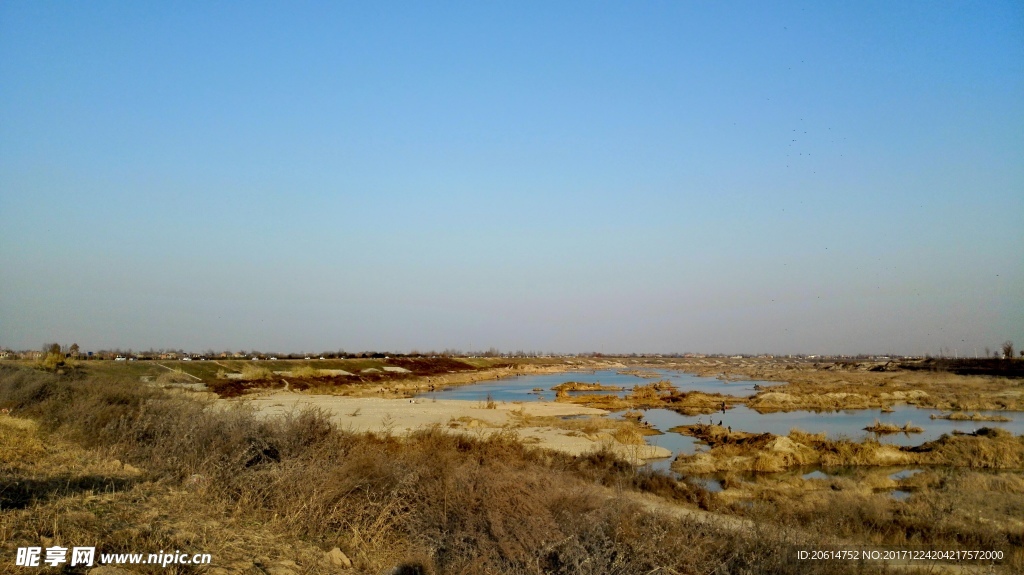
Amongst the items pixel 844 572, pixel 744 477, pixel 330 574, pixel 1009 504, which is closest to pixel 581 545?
pixel 330 574

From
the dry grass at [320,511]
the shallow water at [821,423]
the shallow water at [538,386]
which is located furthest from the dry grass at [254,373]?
the dry grass at [320,511]

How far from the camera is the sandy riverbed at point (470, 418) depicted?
23.9 metres

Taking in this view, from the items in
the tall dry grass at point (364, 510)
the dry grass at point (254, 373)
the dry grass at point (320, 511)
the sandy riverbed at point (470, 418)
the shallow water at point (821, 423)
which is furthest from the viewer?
the dry grass at point (254, 373)

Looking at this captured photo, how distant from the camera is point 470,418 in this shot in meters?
32.1

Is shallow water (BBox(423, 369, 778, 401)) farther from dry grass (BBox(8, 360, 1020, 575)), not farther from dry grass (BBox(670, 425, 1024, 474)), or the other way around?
dry grass (BBox(8, 360, 1020, 575))

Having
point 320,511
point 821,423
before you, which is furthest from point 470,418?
point 320,511

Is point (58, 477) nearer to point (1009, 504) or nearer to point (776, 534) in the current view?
point (776, 534)

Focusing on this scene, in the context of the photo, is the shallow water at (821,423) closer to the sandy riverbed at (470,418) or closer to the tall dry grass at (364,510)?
the sandy riverbed at (470,418)

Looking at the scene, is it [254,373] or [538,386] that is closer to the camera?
A: [254,373]

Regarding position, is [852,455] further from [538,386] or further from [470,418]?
[538,386]

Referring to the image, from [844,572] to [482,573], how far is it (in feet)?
15.0

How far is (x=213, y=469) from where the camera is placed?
9.36m

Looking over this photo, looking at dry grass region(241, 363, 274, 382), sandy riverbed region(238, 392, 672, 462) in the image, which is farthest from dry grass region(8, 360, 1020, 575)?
dry grass region(241, 363, 274, 382)

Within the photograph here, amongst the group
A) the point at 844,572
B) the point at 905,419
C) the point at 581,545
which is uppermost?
the point at 581,545
